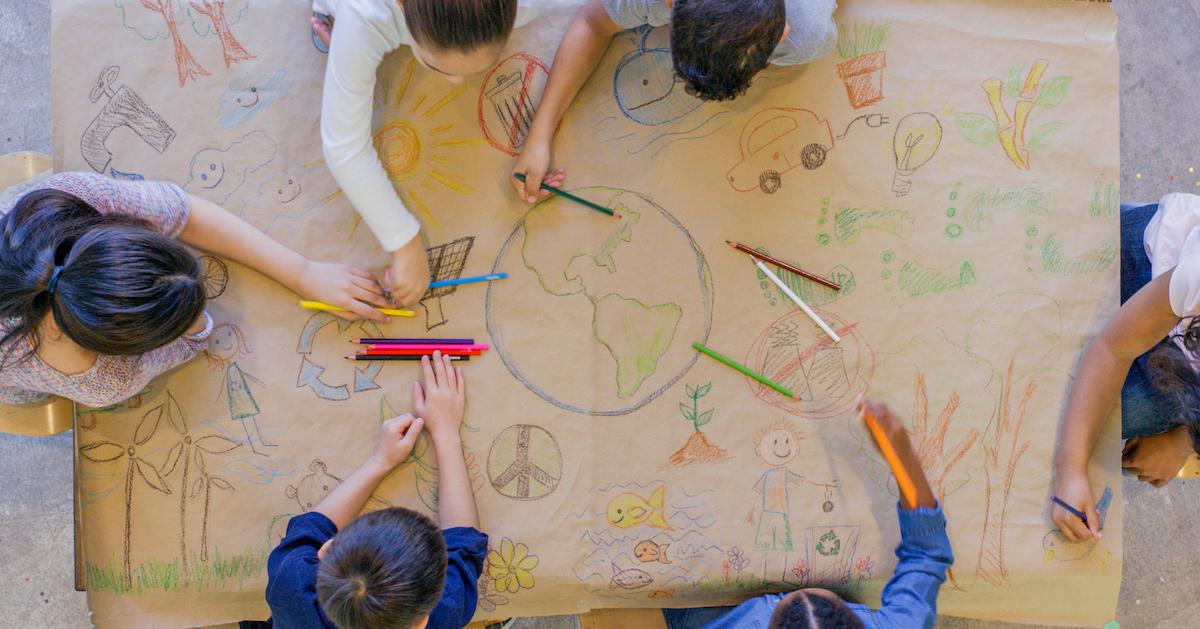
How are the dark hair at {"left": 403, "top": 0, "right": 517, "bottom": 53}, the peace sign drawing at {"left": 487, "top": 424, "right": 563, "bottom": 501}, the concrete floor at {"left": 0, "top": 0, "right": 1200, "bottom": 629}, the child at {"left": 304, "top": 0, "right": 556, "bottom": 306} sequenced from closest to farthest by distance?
the dark hair at {"left": 403, "top": 0, "right": 517, "bottom": 53} → the child at {"left": 304, "top": 0, "right": 556, "bottom": 306} → the peace sign drawing at {"left": 487, "top": 424, "right": 563, "bottom": 501} → the concrete floor at {"left": 0, "top": 0, "right": 1200, "bottom": 629}

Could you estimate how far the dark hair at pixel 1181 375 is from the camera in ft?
3.78

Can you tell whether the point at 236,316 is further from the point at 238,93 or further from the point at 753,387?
the point at 753,387

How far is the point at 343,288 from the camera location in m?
1.14

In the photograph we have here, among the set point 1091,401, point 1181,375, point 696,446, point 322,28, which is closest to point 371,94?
point 322,28

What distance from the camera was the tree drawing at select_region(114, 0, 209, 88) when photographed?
45.6 inches

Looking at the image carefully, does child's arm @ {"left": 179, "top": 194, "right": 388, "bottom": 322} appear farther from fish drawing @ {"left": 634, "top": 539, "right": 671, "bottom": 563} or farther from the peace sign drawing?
fish drawing @ {"left": 634, "top": 539, "right": 671, "bottom": 563}

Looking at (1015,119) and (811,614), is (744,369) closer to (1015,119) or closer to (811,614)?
(811,614)

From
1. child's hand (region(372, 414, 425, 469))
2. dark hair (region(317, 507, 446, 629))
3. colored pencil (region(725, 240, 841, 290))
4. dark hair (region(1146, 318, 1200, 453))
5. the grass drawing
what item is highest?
colored pencil (region(725, 240, 841, 290))

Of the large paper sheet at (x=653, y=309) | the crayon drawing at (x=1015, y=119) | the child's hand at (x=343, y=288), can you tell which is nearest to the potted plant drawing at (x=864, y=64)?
the large paper sheet at (x=653, y=309)

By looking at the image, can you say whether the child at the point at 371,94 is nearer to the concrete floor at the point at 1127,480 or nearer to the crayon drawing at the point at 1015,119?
the crayon drawing at the point at 1015,119


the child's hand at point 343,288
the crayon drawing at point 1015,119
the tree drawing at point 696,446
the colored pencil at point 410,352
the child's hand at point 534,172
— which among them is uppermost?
the crayon drawing at point 1015,119

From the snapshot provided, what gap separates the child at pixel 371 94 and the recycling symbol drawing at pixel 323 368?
8 cm

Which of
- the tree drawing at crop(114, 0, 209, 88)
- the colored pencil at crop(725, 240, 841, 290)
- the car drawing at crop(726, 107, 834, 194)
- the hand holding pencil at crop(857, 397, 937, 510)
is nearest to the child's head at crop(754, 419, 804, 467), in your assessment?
the hand holding pencil at crop(857, 397, 937, 510)

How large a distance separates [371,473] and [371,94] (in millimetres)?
553
